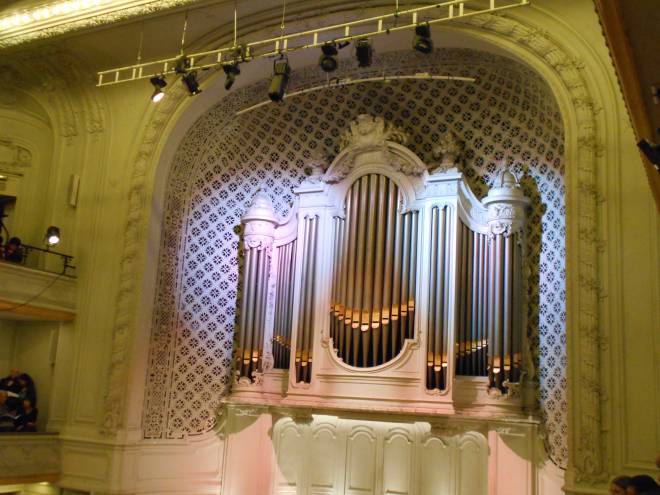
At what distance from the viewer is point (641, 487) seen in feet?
16.8

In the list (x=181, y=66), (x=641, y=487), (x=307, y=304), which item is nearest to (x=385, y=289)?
(x=307, y=304)

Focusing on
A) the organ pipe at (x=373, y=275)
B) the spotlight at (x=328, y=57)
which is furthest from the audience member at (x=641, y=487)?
the spotlight at (x=328, y=57)

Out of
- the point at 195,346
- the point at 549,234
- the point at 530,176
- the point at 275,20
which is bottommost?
the point at 195,346

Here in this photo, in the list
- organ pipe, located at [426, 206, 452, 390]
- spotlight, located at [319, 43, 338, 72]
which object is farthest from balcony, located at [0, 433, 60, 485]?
spotlight, located at [319, 43, 338, 72]

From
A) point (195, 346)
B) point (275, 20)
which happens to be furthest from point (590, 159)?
point (195, 346)

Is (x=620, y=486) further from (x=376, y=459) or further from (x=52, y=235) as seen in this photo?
(x=52, y=235)

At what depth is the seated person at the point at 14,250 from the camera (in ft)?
33.4

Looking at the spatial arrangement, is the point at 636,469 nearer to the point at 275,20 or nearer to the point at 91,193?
the point at 275,20

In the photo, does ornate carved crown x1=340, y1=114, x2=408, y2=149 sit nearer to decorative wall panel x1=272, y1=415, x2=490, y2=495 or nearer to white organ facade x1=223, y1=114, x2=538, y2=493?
white organ facade x1=223, y1=114, x2=538, y2=493

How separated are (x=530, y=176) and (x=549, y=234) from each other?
0.81m

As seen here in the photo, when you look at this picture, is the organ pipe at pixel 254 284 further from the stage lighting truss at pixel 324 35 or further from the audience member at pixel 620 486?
the audience member at pixel 620 486

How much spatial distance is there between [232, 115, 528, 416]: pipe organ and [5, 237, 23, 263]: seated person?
2.84 m

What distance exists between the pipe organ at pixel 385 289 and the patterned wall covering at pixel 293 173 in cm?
37

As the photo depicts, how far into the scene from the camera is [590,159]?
7.77 m
